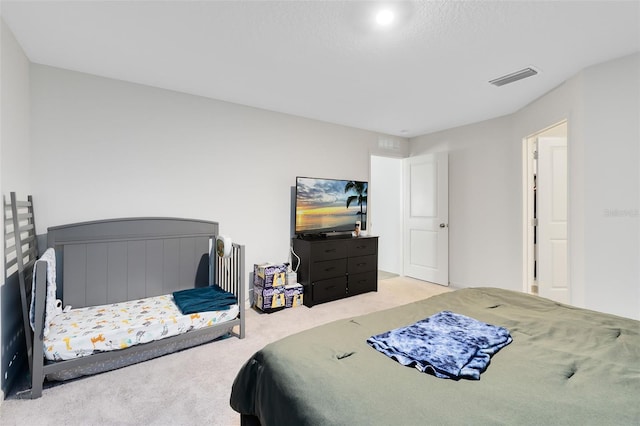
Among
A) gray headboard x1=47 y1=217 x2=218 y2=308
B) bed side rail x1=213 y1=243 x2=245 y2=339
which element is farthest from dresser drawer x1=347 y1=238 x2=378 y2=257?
gray headboard x1=47 y1=217 x2=218 y2=308

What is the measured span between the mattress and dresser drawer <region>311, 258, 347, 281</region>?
124 centimetres

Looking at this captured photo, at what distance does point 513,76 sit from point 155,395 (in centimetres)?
391

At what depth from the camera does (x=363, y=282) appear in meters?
4.28

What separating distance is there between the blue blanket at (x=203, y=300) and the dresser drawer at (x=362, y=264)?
1.80 m

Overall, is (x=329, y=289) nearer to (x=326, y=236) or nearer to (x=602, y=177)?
(x=326, y=236)

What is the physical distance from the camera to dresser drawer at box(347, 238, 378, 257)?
4.13 meters

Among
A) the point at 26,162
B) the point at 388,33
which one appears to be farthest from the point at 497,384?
the point at 26,162

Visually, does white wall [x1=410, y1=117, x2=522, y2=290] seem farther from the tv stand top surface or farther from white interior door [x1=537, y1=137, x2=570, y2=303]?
the tv stand top surface

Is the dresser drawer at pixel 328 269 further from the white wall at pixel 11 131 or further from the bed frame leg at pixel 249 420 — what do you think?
the white wall at pixel 11 131

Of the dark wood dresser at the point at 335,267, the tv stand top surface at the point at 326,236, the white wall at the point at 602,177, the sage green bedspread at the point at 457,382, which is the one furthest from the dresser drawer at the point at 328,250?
the white wall at the point at 602,177

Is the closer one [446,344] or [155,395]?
[446,344]

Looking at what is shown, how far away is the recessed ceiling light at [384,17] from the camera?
6.21ft

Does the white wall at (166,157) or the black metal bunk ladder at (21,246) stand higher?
the white wall at (166,157)

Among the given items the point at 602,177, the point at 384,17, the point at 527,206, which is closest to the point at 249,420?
the point at 384,17
